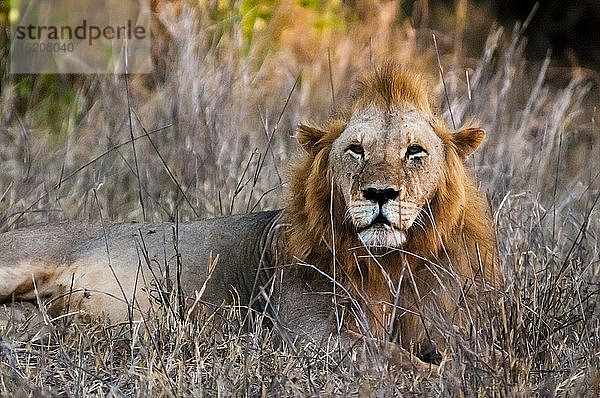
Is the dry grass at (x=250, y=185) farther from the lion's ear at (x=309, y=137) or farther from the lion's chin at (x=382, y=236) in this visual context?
the lion's ear at (x=309, y=137)

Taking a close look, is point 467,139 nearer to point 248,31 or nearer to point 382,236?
point 382,236

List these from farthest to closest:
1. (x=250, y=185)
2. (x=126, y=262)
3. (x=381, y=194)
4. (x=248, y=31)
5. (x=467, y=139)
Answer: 1. (x=248, y=31)
2. (x=250, y=185)
3. (x=126, y=262)
4. (x=467, y=139)
5. (x=381, y=194)

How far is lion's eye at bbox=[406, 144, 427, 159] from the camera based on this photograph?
3.63 meters

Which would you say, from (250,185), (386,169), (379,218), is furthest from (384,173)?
(250,185)

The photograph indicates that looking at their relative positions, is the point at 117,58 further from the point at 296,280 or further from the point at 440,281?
the point at 440,281

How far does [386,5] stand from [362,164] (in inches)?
192

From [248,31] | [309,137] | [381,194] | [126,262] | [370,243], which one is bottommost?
[126,262]

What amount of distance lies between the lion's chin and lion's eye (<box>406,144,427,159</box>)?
267 millimetres

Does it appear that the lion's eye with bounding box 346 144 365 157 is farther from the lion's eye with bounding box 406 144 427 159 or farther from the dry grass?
the dry grass

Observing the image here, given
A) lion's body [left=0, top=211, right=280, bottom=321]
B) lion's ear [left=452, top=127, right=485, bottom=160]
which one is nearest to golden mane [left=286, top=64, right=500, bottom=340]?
lion's ear [left=452, top=127, right=485, bottom=160]

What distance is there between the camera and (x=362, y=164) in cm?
362

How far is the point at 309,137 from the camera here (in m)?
3.93

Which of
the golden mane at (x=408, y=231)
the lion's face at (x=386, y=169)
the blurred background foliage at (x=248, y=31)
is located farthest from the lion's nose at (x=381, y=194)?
the blurred background foliage at (x=248, y=31)

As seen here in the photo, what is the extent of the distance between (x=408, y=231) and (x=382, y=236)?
148 millimetres
